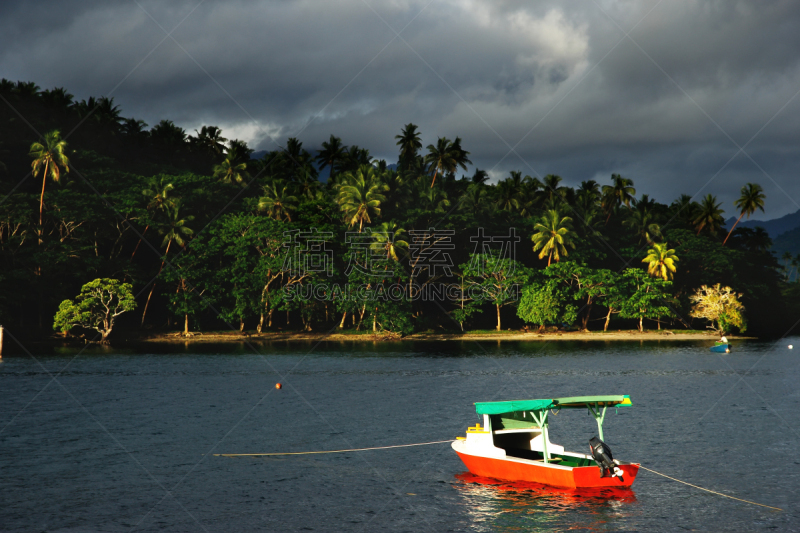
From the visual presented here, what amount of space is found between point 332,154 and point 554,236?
50.7m

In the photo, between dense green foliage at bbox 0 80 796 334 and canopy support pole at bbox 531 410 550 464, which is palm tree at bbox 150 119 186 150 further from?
canopy support pole at bbox 531 410 550 464

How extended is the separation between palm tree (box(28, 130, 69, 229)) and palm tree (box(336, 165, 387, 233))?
1662 inches

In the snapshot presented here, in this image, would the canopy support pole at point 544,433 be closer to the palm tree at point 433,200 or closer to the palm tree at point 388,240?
the palm tree at point 388,240

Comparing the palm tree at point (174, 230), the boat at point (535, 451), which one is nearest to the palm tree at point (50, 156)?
the palm tree at point (174, 230)

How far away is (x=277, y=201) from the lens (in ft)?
368

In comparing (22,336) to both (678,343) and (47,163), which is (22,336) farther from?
(678,343)

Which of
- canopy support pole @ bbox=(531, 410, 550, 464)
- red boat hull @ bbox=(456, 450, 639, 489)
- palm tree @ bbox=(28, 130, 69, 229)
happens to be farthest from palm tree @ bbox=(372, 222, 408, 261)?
canopy support pole @ bbox=(531, 410, 550, 464)

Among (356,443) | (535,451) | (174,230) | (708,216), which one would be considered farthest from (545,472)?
(708,216)

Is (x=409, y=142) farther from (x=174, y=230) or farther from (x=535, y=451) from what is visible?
(x=535, y=451)

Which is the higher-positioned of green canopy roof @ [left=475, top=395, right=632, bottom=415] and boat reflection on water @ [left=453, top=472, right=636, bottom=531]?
green canopy roof @ [left=475, top=395, right=632, bottom=415]

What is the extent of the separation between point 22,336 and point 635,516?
97.8m

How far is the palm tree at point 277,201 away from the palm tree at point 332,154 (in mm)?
28767

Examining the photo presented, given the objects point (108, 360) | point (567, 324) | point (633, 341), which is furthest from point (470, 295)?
point (108, 360)

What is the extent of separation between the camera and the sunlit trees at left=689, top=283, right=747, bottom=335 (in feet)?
381
